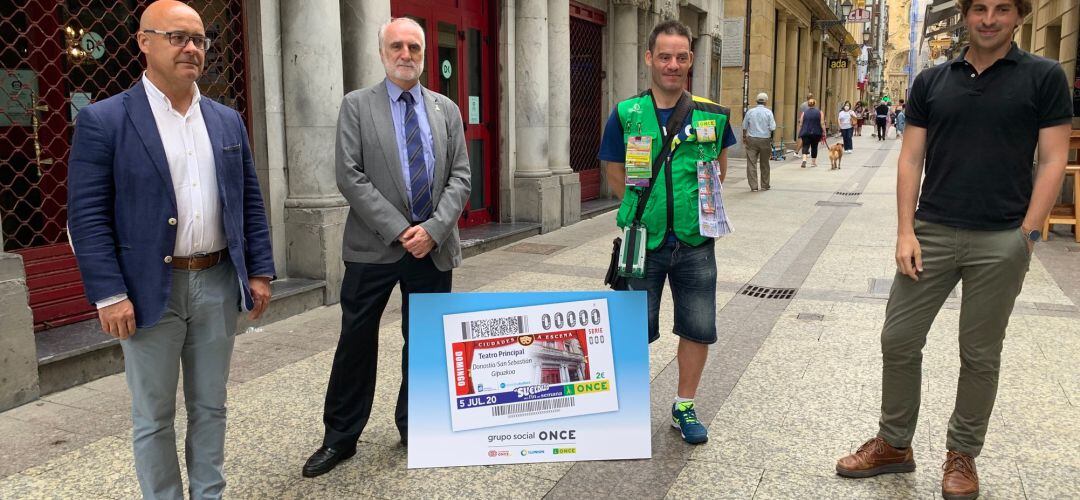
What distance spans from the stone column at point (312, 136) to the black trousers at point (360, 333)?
323 cm

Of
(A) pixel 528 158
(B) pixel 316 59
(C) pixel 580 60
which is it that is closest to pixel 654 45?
(B) pixel 316 59

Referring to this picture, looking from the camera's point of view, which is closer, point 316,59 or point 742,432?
point 742,432

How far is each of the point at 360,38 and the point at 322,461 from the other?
4.72 meters

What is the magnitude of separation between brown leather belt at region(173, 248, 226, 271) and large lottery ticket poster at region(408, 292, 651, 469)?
90 centimetres

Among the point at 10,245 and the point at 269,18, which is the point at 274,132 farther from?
the point at 10,245

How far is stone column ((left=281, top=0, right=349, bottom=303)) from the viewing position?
6621 mm

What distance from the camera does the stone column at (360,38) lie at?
285 inches

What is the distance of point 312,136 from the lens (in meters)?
6.77

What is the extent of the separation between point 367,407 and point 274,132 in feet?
12.4

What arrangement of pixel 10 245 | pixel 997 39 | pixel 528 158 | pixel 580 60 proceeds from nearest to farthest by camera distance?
pixel 997 39
pixel 10 245
pixel 528 158
pixel 580 60

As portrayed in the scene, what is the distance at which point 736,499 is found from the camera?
3.30 m

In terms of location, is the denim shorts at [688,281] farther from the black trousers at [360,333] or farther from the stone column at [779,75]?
the stone column at [779,75]

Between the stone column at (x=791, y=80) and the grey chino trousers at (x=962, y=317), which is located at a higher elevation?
the stone column at (x=791, y=80)

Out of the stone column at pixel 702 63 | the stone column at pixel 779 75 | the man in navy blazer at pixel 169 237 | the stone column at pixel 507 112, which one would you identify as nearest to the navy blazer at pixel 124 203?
the man in navy blazer at pixel 169 237
